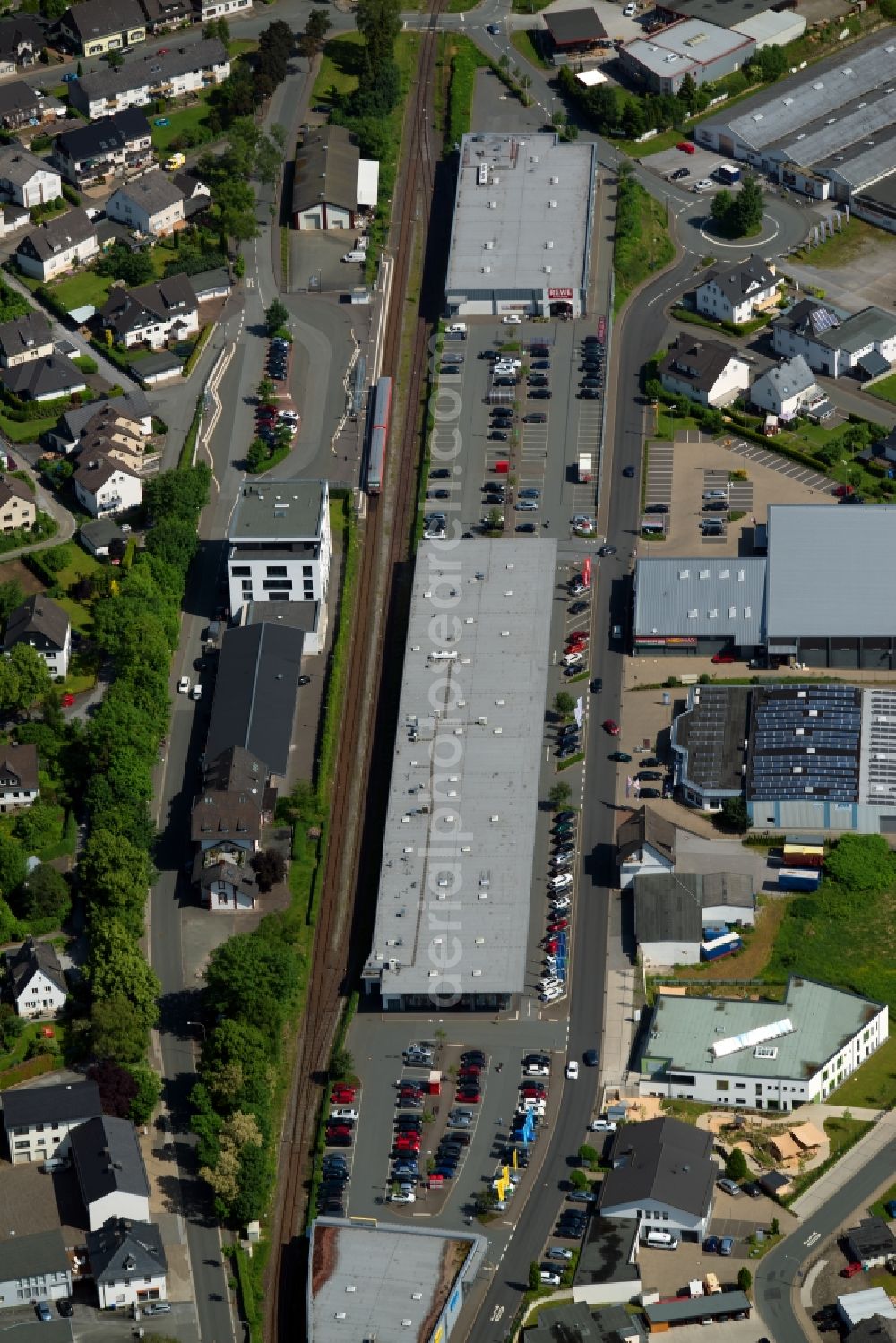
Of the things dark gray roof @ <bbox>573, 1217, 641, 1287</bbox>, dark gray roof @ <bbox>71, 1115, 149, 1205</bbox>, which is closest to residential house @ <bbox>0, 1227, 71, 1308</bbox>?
dark gray roof @ <bbox>71, 1115, 149, 1205</bbox>

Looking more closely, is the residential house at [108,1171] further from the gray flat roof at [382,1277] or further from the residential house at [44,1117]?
the gray flat roof at [382,1277]

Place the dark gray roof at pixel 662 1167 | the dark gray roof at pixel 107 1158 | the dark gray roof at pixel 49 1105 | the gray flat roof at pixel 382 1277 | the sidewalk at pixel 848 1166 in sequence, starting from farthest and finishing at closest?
the dark gray roof at pixel 49 1105 < the sidewalk at pixel 848 1166 < the dark gray roof at pixel 107 1158 < the dark gray roof at pixel 662 1167 < the gray flat roof at pixel 382 1277

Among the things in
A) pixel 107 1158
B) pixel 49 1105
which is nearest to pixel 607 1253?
pixel 107 1158

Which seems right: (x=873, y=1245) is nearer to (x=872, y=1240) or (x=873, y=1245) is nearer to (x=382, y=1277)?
(x=872, y=1240)

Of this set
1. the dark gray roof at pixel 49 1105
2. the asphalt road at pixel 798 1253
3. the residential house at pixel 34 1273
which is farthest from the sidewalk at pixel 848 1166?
the residential house at pixel 34 1273

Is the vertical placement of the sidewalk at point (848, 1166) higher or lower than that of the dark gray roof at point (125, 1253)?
higher

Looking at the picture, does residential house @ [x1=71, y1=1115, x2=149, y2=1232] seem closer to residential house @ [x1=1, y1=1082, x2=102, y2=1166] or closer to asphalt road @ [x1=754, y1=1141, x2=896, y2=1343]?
residential house @ [x1=1, y1=1082, x2=102, y2=1166]
